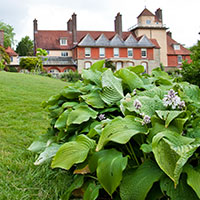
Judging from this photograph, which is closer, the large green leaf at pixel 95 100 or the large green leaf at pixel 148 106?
the large green leaf at pixel 148 106

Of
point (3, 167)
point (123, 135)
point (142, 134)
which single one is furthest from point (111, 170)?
point (3, 167)

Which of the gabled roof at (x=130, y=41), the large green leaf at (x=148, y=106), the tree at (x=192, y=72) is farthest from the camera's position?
the gabled roof at (x=130, y=41)

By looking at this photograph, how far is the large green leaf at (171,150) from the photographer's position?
1274 mm

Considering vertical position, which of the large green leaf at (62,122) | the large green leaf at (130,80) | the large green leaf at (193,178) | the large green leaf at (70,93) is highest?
the large green leaf at (130,80)

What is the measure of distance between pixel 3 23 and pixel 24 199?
195ft

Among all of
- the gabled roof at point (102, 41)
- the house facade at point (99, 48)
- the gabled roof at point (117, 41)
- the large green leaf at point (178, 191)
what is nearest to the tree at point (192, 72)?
the large green leaf at point (178, 191)

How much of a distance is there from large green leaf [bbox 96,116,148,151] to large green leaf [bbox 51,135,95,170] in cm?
19

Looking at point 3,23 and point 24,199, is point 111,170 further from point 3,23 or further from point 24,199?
point 3,23

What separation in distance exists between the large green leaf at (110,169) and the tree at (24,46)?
4990 centimetres

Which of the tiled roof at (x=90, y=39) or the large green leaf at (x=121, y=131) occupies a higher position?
the tiled roof at (x=90, y=39)

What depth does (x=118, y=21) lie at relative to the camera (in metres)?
38.1

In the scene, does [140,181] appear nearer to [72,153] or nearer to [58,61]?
[72,153]

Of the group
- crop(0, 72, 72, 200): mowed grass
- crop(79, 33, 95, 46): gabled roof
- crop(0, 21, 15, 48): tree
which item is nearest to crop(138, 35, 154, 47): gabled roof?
crop(79, 33, 95, 46): gabled roof

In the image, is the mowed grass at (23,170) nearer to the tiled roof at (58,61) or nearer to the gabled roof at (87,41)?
the gabled roof at (87,41)
